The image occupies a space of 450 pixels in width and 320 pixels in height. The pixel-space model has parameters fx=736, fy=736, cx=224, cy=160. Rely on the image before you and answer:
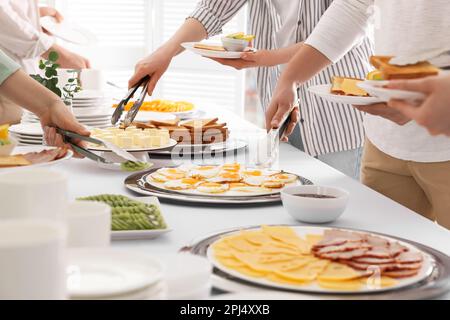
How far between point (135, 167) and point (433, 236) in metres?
0.79

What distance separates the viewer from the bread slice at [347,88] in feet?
5.54

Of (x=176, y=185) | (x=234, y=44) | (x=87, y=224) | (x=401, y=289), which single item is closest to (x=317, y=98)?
(x=234, y=44)

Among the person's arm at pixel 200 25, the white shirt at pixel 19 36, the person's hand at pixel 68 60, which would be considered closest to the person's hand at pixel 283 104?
the person's arm at pixel 200 25

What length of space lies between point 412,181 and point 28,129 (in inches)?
43.0

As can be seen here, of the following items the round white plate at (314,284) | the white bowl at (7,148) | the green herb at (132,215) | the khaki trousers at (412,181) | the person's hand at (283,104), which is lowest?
the khaki trousers at (412,181)

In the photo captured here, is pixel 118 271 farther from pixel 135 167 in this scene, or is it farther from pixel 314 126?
pixel 314 126

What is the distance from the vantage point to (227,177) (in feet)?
5.60

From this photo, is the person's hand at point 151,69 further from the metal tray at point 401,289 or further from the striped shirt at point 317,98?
the metal tray at point 401,289

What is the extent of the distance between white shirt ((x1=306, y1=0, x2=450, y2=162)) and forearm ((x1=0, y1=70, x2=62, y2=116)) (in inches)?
30.6

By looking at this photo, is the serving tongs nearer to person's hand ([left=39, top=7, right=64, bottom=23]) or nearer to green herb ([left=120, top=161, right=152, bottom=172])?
green herb ([left=120, top=161, right=152, bottom=172])

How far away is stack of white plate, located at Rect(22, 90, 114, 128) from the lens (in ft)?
7.92

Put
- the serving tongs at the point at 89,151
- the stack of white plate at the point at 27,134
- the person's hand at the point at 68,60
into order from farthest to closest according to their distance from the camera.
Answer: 1. the person's hand at the point at 68,60
2. the stack of white plate at the point at 27,134
3. the serving tongs at the point at 89,151

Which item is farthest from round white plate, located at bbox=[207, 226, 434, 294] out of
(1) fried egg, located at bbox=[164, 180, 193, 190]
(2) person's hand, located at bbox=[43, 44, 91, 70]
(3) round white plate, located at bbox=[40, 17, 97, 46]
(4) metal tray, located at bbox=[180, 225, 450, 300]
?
(2) person's hand, located at bbox=[43, 44, 91, 70]

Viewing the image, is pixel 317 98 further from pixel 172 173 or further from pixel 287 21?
pixel 172 173
